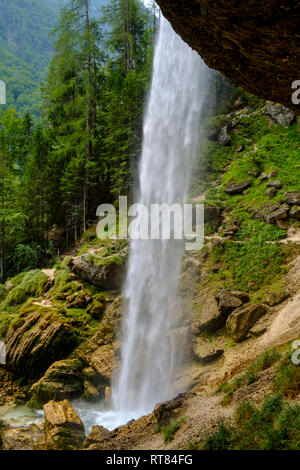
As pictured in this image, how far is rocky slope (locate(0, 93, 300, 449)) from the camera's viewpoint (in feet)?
18.8

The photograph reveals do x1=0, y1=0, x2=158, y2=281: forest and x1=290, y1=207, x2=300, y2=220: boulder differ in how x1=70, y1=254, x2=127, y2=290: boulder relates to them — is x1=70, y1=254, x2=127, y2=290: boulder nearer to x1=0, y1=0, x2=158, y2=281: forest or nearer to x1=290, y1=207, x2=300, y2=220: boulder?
x1=0, y1=0, x2=158, y2=281: forest

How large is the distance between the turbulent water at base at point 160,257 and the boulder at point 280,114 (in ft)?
13.6

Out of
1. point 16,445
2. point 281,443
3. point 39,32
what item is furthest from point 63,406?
point 39,32

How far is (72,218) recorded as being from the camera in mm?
22109

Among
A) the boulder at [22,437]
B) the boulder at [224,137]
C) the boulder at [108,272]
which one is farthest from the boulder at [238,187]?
the boulder at [22,437]

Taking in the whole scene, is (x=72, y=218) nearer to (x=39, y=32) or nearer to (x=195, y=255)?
(x=195, y=255)

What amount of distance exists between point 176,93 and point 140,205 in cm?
749

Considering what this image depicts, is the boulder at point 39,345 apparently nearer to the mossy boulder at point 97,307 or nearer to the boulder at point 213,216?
the mossy boulder at point 97,307

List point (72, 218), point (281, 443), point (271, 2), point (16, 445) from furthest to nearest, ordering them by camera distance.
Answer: point (72, 218) → point (16, 445) → point (281, 443) → point (271, 2)

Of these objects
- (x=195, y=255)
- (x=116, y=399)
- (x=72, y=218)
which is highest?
(x=72, y=218)

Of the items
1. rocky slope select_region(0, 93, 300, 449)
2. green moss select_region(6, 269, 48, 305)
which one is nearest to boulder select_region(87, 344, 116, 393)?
rocky slope select_region(0, 93, 300, 449)

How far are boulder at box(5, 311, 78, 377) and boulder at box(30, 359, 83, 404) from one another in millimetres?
636

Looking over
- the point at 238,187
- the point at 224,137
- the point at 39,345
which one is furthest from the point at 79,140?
the point at 39,345

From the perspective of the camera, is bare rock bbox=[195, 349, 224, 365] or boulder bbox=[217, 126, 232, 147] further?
boulder bbox=[217, 126, 232, 147]
